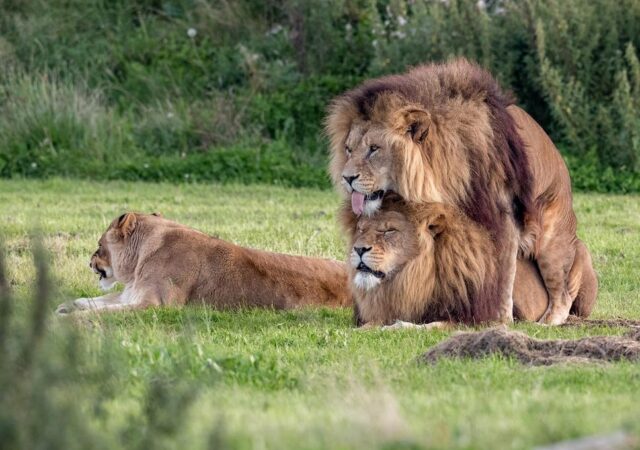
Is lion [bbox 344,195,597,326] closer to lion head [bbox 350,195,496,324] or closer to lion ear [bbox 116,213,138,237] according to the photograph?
lion head [bbox 350,195,496,324]

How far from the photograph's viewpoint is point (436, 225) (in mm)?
8719

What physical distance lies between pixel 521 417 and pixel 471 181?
3.59 m

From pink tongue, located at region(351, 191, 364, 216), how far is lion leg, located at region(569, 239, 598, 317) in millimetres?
1795

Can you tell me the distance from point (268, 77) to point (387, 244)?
1164 centimetres

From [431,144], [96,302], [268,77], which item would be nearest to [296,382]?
[431,144]

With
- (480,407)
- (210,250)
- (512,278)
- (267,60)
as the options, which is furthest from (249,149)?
(480,407)

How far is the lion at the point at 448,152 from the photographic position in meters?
8.52

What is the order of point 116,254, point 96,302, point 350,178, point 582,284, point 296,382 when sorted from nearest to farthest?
point 296,382 → point 350,178 → point 582,284 → point 96,302 → point 116,254

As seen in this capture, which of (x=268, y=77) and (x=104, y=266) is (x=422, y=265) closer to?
(x=104, y=266)

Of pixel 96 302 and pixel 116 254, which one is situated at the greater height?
pixel 116 254

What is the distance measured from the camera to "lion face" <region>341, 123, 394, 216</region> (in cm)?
846

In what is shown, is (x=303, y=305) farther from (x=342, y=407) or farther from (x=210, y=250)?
(x=342, y=407)

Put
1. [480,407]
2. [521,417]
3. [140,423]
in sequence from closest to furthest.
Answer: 1. [140,423]
2. [521,417]
3. [480,407]

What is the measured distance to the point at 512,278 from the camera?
902cm
